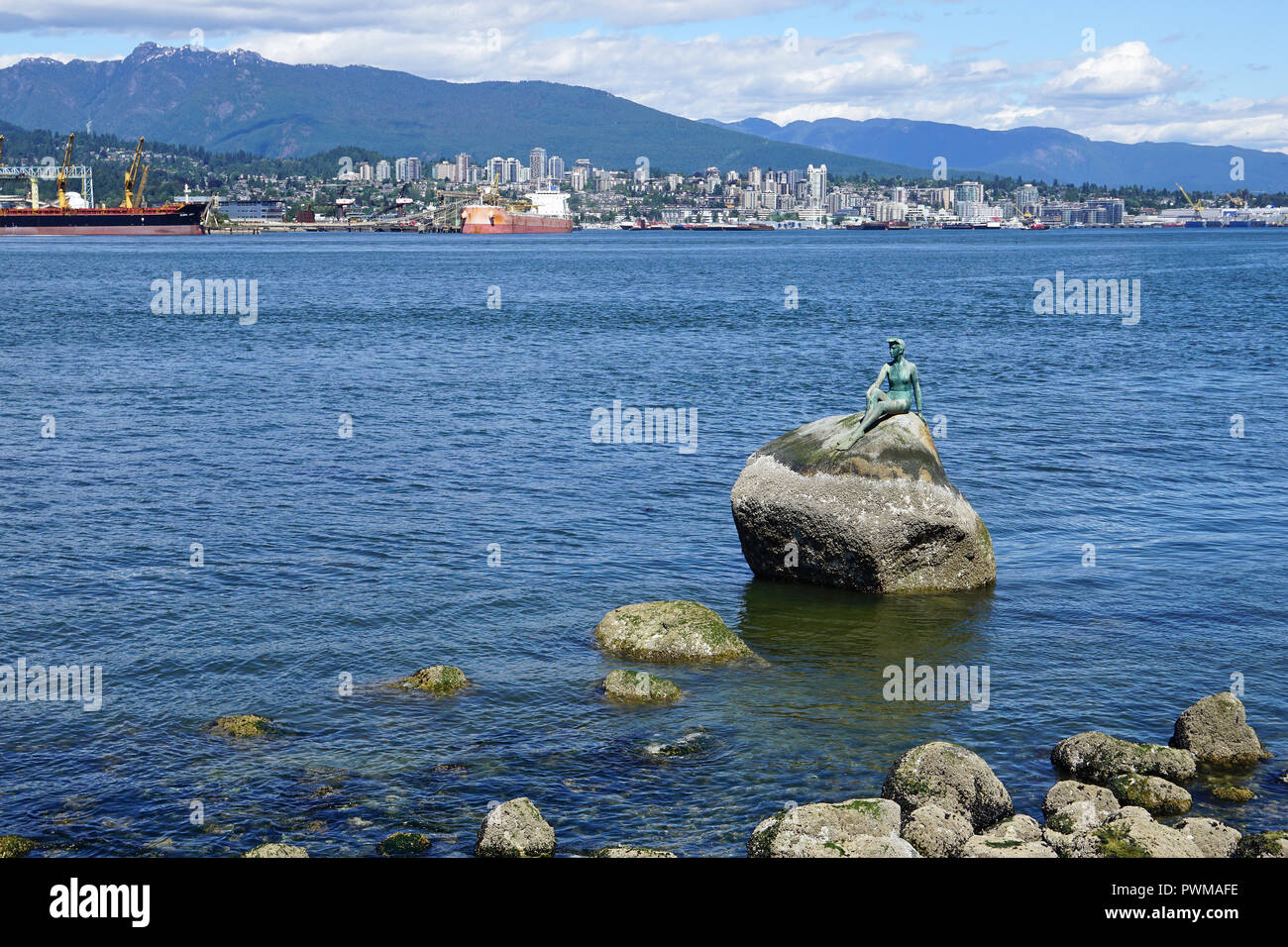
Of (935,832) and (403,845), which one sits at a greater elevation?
(935,832)

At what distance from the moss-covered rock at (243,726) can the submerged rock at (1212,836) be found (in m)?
12.1

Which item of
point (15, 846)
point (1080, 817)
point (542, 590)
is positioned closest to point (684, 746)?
point (1080, 817)

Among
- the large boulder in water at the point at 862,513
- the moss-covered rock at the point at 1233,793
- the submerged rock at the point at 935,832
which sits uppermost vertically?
the large boulder in water at the point at 862,513

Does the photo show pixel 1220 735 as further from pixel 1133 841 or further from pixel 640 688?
pixel 640 688

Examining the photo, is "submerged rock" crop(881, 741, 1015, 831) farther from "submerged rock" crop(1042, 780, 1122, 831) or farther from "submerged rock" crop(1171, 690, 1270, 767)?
"submerged rock" crop(1171, 690, 1270, 767)

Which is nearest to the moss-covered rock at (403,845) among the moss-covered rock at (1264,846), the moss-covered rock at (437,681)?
the moss-covered rock at (437,681)

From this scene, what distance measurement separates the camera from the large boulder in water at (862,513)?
75.4 feet

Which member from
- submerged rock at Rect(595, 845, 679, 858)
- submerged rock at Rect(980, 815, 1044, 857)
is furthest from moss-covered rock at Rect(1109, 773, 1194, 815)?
submerged rock at Rect(595, 845, 679, 858)

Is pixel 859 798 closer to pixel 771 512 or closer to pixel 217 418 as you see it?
pixel 771 512

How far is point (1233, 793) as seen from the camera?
1614 cm

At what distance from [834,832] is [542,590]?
11.8 metres

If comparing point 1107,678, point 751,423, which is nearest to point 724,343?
point 751,423

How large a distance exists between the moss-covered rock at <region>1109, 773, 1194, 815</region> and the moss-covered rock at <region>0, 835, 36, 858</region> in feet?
42.4

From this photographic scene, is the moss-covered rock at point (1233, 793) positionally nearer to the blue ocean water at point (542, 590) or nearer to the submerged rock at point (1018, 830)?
the blue ocean water at point (542, 590)
